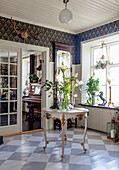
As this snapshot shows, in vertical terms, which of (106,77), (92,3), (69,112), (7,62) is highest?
(92,3)

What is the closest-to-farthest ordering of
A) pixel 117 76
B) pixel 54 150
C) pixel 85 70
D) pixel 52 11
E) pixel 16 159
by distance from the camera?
1. pixel 16 159
2. pixel 54 150
3. pixel 52 11
4. pixel 117 76
5. pixel 85 70

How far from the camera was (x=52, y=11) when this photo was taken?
14.7ft

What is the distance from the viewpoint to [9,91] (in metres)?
4.93

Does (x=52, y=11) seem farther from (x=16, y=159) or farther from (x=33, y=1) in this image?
(x=16, y=159)

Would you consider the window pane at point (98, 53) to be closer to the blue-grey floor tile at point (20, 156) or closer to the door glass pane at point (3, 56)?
the door glass pane at point (3, 56)

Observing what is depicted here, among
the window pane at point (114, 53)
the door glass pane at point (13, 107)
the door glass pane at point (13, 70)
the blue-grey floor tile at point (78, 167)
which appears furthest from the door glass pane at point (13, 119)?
the window pane at point (114, 53)

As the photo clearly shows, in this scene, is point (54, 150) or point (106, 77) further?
point (106, 77)

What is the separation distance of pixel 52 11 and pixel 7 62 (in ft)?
5.90

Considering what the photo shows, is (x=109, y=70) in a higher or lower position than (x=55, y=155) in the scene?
higher

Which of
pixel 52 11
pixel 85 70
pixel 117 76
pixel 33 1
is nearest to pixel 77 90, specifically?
pixel 85 70

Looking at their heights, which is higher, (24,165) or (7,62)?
(7,62)

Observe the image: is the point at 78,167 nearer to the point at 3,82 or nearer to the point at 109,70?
the point at 3,82

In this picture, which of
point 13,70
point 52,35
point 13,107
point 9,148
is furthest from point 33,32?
point 9,148

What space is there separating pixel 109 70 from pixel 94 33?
4.14ft
